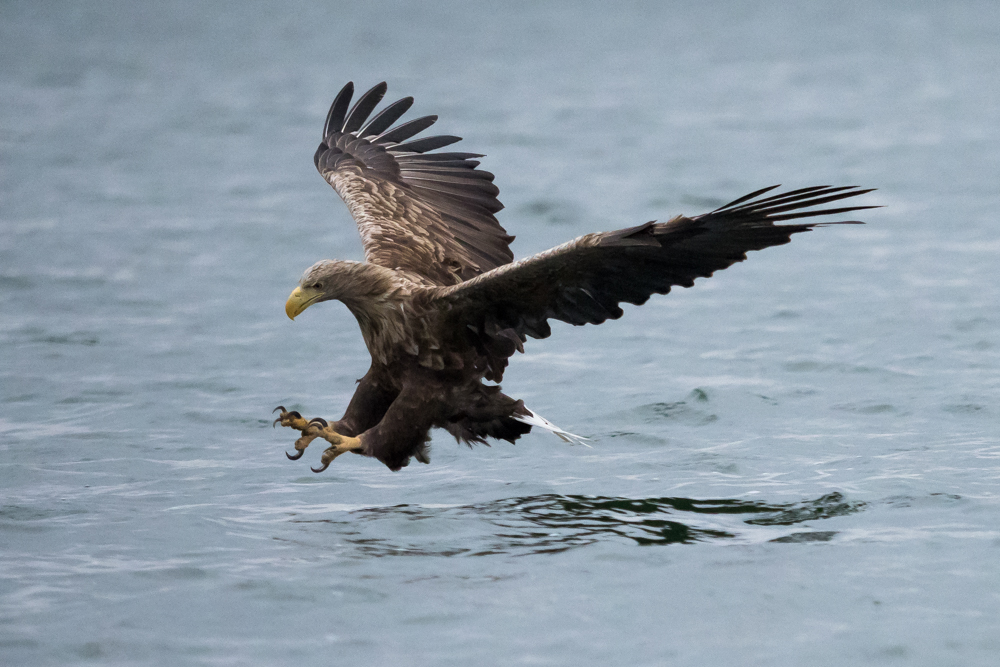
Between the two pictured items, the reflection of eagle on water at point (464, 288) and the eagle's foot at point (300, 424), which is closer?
the reflection of eagle on water at point (464, 288)

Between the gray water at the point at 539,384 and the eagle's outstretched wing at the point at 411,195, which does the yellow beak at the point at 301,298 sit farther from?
the gray water at the point at 539,384

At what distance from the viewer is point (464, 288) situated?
5680 mm

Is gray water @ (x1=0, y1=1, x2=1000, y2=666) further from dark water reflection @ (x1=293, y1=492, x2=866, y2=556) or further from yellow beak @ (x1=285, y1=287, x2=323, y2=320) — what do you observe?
yellow beak @ (x1=285, y1=287, x2=323, y2=320)

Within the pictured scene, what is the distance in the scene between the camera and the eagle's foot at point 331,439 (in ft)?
18.9

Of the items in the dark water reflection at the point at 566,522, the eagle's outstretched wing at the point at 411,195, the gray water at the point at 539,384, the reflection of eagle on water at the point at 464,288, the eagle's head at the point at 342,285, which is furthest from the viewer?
the eagle's outstretched wing at the point at 411,195

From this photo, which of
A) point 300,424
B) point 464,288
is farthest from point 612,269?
point 300,424

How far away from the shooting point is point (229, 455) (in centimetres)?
726

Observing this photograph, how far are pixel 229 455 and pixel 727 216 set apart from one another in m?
3.07

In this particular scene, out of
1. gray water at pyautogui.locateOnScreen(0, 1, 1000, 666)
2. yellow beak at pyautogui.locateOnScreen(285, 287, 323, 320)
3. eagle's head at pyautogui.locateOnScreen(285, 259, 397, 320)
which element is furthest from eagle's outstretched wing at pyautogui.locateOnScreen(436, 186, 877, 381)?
gray water at pyautogui.locateOnScreen(0, 1, 1000, 666)

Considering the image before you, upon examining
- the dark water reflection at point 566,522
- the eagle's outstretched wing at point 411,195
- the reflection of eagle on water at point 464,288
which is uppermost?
the eagle's outstretched wing at point 411,195

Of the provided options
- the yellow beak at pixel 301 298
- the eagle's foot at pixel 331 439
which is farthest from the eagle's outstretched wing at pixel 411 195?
the eagle's foot at pixel 331 439

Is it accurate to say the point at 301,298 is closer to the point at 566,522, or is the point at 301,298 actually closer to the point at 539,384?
the point at 566,522

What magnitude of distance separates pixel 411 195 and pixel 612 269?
6.47ft

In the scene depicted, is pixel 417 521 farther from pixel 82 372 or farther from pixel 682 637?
pixel 82 372
